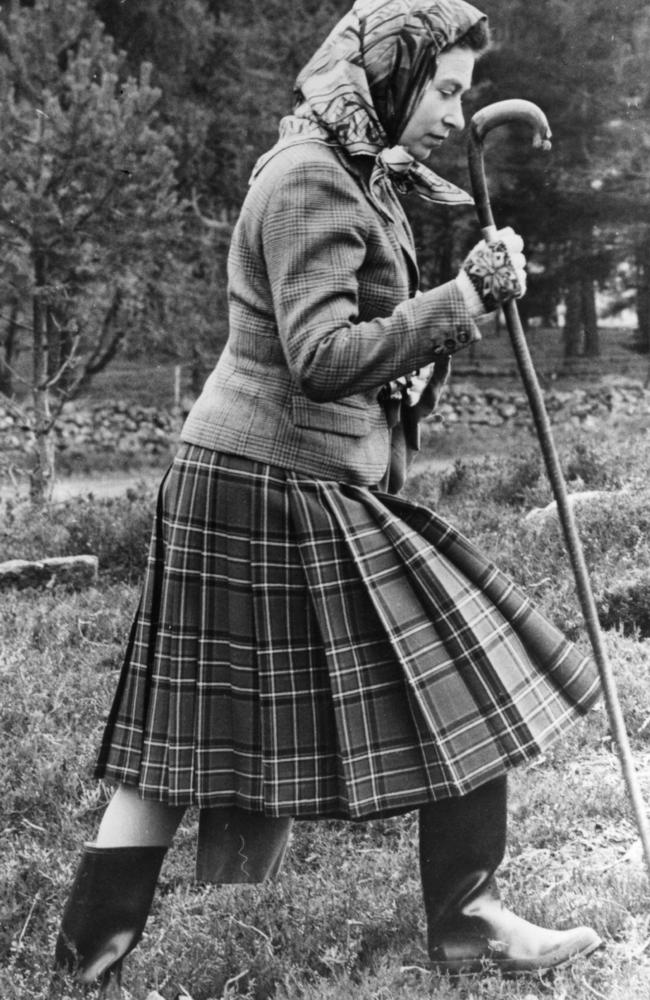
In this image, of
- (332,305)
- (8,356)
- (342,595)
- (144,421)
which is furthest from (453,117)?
(144,421)

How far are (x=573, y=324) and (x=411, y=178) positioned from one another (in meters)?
15.4

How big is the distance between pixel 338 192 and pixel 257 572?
759mm

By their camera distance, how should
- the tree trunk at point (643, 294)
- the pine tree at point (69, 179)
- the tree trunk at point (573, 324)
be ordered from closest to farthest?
the pine tree at point (69, 179)
the tree trunk at point (643, 294)
the tree trunk at point (573, 324)

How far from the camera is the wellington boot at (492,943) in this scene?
2410 millimetres

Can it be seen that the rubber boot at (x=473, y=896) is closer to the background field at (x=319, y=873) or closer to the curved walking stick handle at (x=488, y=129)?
the background field at (x=319, y=873)

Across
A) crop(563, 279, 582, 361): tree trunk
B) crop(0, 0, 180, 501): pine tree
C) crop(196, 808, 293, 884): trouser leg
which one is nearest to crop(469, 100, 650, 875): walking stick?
crop(196, 808, 293, 884): trouser leg

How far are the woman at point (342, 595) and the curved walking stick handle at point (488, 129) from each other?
0.08m

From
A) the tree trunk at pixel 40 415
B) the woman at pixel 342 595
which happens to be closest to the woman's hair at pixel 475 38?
the woman at pixel 342 595

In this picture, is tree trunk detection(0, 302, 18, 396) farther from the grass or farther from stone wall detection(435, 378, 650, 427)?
the grass

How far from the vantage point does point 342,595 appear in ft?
7.45

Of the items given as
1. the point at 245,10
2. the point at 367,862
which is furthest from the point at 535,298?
the point at 367,862

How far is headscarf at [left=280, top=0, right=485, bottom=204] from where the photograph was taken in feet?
7.00

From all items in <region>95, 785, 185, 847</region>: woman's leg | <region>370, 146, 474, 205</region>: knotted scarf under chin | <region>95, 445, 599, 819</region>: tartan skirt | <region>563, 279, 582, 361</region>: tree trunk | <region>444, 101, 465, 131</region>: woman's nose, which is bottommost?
<region>95, 785, 185, 847</region>: woman's leg

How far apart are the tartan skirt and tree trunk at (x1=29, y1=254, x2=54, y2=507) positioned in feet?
28.5
